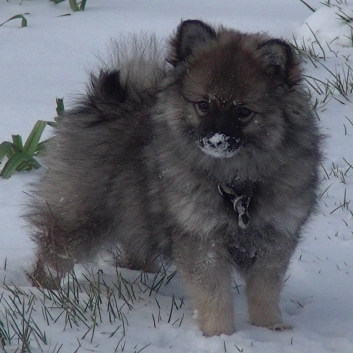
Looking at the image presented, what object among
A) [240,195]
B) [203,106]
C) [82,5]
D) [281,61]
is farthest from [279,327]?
[82,5]

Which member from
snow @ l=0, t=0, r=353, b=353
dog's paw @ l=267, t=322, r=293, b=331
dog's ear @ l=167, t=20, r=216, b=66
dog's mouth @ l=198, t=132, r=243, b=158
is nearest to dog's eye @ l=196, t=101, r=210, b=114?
dog's mouth @ l=198, t=132, r=243, b=158

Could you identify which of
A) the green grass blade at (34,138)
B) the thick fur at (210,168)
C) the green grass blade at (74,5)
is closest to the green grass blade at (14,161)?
the green grass blade at (34,138)

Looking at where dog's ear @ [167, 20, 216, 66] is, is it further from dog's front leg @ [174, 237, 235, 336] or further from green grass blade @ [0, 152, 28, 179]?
green grass blade @ [0, 152, 28, 179]

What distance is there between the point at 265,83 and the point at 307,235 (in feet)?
5.09

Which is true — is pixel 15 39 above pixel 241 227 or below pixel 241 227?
below

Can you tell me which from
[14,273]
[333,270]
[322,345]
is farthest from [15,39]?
[322,345]

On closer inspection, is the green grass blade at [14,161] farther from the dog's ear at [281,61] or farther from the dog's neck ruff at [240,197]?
the dog's ear at [281,61]

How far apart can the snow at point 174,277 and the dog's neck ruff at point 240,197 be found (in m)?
0.53

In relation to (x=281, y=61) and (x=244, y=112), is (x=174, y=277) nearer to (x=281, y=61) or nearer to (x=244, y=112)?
(x=244, y=112)

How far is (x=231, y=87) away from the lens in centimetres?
325

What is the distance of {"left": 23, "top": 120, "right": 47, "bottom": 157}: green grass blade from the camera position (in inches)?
202

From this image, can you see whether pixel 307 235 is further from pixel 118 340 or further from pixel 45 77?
pixel 45 77

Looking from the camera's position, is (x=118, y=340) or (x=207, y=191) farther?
(x=207, y=191)

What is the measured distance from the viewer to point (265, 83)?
3348 millimetres
